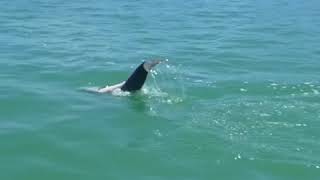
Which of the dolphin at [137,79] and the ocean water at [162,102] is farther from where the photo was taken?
the dolphin at [137,79]

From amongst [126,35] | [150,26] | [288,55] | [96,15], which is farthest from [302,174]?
[96,15]

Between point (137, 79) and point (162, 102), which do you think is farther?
point (137, 79)

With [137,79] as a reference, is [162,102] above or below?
below

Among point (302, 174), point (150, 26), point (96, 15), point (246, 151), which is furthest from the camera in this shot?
point (96, 15)

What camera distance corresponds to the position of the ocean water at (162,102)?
42.7 ft

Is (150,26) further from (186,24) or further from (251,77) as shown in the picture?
(251,77)

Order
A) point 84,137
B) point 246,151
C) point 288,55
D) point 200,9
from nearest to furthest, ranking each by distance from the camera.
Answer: point 246,151
point 84,137
point 288,55
point 200,9

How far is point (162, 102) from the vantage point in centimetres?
1666

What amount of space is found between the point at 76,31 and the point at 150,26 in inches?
124

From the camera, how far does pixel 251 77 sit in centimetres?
1944

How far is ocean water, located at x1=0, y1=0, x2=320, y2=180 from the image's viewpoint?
13.0 metres

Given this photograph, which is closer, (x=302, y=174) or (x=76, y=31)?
(x=302, y=174)

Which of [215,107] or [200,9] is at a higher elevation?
[215,107]

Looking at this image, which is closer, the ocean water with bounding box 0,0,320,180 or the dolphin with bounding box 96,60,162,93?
the ocean water with bounding box 0,0,320,180
